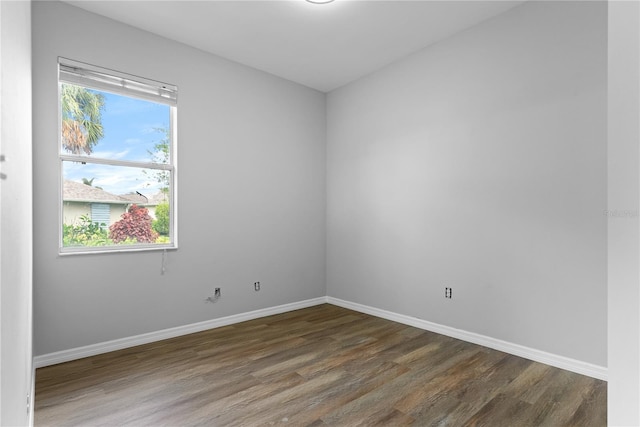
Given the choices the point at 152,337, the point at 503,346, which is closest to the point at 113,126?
the point at 152,337

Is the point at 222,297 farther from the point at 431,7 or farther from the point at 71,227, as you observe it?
the point at 431,7

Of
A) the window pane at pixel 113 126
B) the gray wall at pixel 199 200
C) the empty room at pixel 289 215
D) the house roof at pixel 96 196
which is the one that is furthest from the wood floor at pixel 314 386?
the window pane at pixel 113 126

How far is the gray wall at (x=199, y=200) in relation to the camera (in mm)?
2730

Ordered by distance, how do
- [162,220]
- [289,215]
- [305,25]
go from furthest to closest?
[289,215] → [162,220] → [305,25]

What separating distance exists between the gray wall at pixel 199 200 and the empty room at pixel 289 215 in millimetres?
20

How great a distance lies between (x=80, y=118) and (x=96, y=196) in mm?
679

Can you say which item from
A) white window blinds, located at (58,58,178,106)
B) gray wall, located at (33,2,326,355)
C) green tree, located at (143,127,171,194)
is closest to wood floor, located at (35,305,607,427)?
gray wall, located at (33,2,326,355)

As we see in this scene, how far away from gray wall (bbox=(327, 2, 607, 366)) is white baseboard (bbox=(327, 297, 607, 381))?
0.16 ft

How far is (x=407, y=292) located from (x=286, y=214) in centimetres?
172

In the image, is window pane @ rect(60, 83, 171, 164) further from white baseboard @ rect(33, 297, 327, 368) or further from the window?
white baseboard @ rect(33, 297, 327, 368)

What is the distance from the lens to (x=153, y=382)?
244 centimetres

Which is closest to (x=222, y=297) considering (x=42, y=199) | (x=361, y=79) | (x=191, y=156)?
(x=191, y=156)

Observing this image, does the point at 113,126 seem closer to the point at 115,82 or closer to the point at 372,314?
the point at 115,82

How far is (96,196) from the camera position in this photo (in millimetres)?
3049
